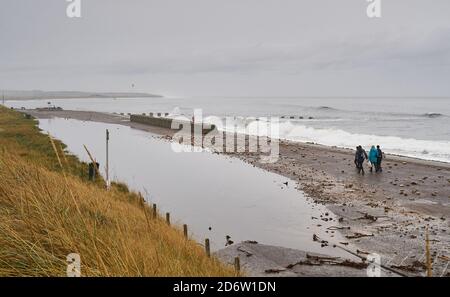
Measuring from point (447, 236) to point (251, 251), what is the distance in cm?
676

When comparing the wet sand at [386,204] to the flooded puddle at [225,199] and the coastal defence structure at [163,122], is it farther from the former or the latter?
the coastal defence structure at [163,122]

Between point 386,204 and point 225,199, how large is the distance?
6.98m

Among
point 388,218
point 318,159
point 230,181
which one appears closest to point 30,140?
point 230,181

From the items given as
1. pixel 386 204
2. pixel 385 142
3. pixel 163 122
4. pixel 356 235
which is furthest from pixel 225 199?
pixel 163 122

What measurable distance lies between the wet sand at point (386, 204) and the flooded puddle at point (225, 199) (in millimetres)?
820

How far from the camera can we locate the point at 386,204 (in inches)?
745

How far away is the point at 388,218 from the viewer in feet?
54.1

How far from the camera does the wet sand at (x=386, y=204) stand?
40.1ft

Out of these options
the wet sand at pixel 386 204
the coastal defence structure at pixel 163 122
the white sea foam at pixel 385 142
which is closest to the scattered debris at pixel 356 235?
the wet sand at pixel 386 204

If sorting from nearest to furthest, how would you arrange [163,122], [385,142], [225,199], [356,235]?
[356,235], [225,199], [385,142], [163,122]

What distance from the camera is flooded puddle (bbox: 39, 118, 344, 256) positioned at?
550 inches

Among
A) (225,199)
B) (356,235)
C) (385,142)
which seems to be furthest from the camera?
(385,142)

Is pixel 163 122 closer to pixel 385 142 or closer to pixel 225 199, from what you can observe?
pixel 385 142
